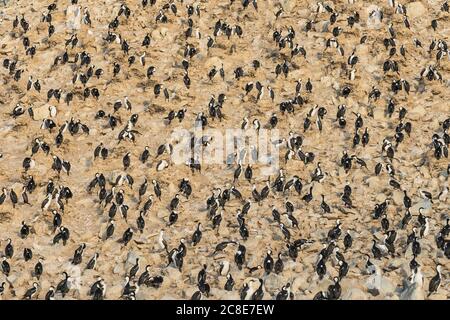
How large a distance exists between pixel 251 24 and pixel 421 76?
356 inches

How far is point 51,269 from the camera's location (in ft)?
93.3

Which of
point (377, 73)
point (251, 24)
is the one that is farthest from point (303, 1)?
point (377, 73)

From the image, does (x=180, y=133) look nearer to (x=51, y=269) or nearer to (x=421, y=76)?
(x=51, y=269)

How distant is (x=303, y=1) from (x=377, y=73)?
670 centimetres

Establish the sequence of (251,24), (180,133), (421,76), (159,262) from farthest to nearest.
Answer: (251,24)
(421,76)
(180,133)
(159,262)

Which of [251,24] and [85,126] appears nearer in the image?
[85,126]

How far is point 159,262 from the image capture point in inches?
1110

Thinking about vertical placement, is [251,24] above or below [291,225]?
above

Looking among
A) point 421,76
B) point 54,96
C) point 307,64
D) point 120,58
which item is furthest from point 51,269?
point 421,76
